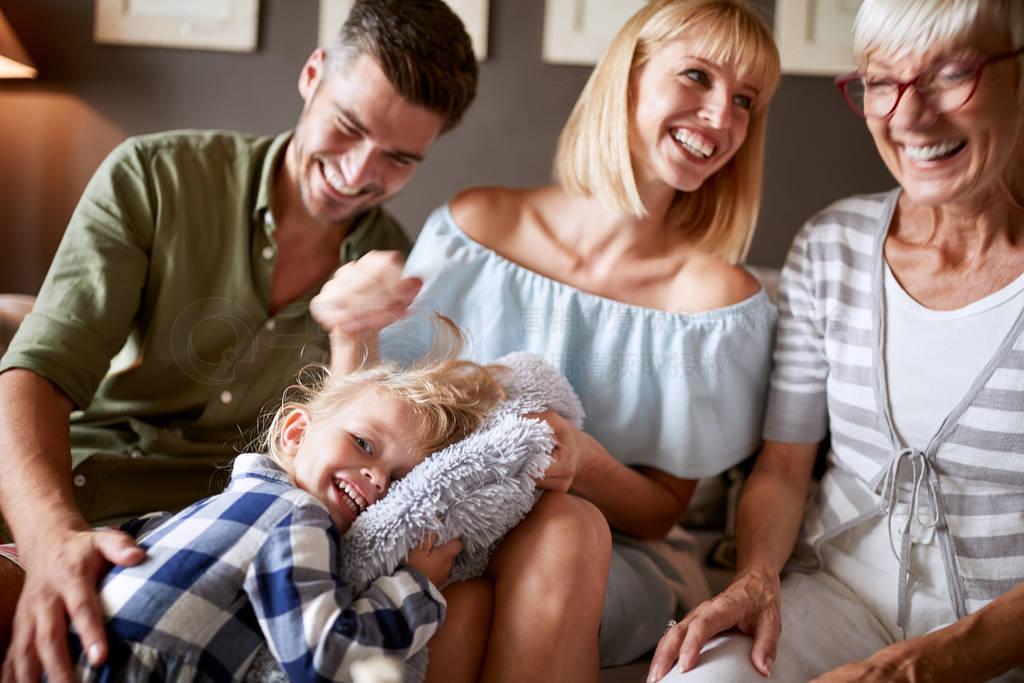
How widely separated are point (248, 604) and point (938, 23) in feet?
3.53

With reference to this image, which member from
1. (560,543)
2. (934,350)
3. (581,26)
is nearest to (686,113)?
(934,350)

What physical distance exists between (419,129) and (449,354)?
428mm

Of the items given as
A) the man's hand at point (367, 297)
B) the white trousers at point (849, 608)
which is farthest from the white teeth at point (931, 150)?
the man's hand at point (367, 297)

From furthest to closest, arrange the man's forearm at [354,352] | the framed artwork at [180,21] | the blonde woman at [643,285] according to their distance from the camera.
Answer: the framed artwork at [180,21], the blonde woman at [643,285], the man's forearm at [354,352]

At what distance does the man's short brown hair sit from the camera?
122cm

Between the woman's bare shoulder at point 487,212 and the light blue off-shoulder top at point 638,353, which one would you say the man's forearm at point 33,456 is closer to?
the light blue off-shoulder top at point 638,353

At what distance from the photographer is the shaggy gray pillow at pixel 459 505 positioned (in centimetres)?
80

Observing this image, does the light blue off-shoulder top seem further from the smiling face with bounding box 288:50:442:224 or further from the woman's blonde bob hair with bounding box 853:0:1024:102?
the woman's blonde bob hair with bounding box 853:0:1024:102

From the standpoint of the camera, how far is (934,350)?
3.49 feet

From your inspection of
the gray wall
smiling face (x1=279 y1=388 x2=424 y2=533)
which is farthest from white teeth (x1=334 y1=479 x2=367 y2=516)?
the gray wall

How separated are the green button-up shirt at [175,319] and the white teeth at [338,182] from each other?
111 mm

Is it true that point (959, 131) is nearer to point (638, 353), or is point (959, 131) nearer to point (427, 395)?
point (638, 353)

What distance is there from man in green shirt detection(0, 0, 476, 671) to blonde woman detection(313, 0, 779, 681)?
162 mm

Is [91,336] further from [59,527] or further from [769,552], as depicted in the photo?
[769,552]
